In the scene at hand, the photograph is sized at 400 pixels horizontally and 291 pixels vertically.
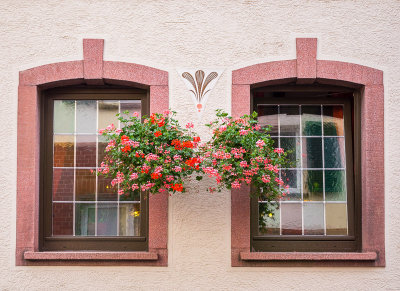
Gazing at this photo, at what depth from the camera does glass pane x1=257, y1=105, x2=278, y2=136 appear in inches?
200

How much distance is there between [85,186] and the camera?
503 cm

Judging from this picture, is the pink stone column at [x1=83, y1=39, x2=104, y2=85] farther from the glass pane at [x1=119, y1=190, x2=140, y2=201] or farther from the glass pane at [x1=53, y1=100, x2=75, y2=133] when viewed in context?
the glass pane at [x1=119, y1=190, x2=140, y2=201]

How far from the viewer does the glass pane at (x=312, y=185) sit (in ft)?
16.5

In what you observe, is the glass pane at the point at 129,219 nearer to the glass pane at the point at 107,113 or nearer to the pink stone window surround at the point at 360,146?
the glass pane at the point at 107,113

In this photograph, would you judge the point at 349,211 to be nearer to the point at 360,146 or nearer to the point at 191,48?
the point at 360,146

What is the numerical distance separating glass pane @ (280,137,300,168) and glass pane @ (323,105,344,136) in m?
0.37

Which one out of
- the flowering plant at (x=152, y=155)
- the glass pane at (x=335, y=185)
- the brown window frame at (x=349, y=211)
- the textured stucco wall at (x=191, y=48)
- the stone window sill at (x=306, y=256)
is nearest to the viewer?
the flowering plant at (x=152, y=155)

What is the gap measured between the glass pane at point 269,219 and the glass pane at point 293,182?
0.70ft

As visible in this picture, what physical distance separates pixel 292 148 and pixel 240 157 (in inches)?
41.8

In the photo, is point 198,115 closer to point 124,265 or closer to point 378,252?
point 124,265

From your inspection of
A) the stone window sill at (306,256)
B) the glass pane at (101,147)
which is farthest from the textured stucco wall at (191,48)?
the glass pane at (101,147)

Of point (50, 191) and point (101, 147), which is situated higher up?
point (101, 147)

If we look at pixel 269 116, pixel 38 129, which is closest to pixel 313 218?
pixel 269 116

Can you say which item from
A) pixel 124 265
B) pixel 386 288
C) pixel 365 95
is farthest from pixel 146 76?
pixel 386 288
